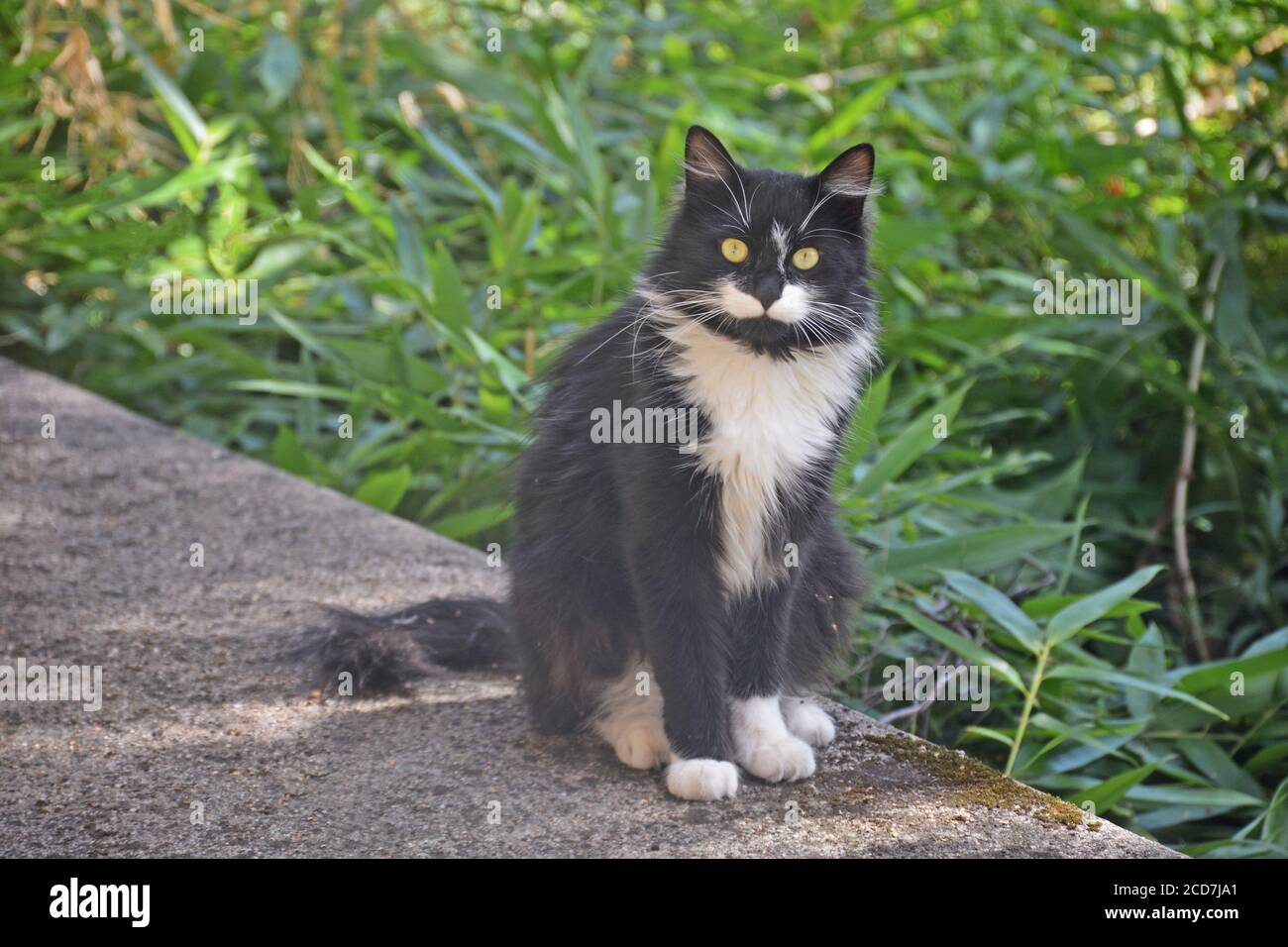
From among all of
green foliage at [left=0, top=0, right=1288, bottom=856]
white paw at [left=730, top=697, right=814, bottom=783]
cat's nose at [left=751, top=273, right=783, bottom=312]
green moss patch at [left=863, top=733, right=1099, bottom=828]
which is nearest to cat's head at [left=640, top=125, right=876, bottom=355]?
cat's nose at [left=751, top=273, right=783, bottom=312]

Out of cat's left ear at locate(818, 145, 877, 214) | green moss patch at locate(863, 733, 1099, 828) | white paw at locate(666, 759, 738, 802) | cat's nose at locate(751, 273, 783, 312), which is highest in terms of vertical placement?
cat's left ear at locate(818, 145, 877, 214)

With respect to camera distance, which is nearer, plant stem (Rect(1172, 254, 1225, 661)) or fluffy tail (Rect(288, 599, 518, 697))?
fluffy tail (Rect(288, 599, 518, 697))

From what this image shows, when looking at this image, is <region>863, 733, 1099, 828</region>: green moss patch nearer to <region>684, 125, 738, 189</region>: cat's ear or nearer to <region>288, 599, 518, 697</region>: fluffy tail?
<region>288, 599, 518, 697</region>: fluffy tail

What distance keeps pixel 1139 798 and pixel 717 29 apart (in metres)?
4.30

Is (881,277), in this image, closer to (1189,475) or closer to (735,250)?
(735,250)

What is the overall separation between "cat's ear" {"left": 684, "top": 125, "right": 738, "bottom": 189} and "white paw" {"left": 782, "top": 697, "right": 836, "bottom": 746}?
918mm

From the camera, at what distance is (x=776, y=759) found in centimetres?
214

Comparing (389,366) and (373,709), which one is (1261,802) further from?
(389,366)

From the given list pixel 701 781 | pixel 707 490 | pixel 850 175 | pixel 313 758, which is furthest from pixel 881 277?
pixel 313 758

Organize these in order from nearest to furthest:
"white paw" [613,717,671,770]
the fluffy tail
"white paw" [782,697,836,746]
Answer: "white paw" [613,717,671,770], "white paw" [782,697,836,746], the fluffy tail

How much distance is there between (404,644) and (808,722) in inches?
30.5

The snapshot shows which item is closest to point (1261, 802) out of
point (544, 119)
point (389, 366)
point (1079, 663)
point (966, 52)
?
point (1079, 663)

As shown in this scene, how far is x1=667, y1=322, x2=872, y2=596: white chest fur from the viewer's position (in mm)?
2094

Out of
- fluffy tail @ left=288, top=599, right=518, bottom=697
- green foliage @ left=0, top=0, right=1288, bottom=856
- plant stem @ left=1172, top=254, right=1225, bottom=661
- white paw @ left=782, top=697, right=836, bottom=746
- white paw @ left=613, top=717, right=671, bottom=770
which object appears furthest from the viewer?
plant stem @ left=1172, top=254, right=1225, bottom=661
